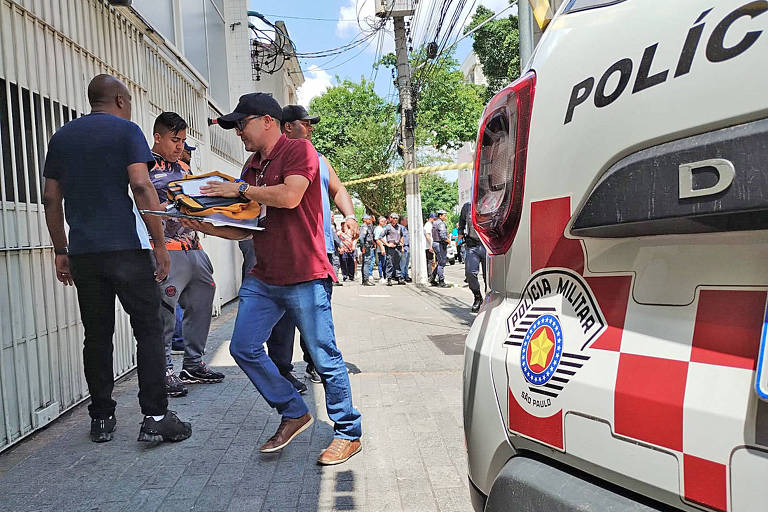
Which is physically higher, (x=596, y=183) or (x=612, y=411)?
(x=596, y=183)

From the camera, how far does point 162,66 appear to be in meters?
6.57

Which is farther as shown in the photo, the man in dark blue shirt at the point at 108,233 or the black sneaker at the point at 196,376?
the black sneaker at the point at 196,376

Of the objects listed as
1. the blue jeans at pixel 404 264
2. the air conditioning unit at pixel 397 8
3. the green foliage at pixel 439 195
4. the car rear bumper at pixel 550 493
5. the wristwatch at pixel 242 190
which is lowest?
the blue jeans at pixel 404 264

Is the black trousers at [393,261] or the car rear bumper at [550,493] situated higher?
the car rear bumper at [550,493]

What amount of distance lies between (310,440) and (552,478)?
241cm

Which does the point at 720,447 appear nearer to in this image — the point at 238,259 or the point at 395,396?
the point at 395,396

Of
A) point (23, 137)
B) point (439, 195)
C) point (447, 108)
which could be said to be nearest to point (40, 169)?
point (23, 137)

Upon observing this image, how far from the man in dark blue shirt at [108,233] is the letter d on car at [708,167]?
278 centimetres

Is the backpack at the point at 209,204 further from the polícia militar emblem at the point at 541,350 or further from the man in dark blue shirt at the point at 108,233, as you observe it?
the polícia militar emblem at the point at 541,350

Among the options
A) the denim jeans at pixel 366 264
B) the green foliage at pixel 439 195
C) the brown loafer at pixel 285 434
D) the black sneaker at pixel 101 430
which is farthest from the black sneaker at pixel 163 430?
the green foliage at pixel 439 195

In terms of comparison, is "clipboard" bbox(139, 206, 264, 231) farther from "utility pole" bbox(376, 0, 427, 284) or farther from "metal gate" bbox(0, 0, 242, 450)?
"utility pole" bbox(376, 0, 427, 284)

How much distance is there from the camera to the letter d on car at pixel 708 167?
2.99 ft

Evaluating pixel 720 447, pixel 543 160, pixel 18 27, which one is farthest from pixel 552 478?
pixel 18 27

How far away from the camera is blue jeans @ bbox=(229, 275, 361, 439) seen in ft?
9.79
